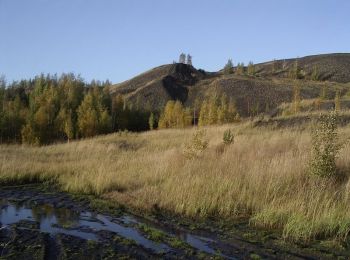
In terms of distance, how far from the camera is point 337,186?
8.98 m

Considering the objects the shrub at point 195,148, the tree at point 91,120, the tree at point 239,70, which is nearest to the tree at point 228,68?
the tree at point 239,70

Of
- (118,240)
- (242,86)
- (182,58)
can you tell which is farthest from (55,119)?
(182,58)

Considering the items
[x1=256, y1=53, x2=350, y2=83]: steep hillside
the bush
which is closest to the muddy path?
the bush

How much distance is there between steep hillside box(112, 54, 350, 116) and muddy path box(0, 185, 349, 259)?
74.7 m

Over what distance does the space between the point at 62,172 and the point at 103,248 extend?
8.75m

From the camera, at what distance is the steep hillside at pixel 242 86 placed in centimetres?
9875

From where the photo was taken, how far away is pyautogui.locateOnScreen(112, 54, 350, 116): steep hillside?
98.8 m

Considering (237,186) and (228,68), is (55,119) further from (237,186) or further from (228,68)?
(228,68)

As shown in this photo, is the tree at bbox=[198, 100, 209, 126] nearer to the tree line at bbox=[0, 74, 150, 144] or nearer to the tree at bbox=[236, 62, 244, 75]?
the tree line at bbox=[0, 74, 150, 144]

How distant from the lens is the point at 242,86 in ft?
362

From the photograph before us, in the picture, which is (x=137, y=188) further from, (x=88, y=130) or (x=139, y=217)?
(x=88, y=130)

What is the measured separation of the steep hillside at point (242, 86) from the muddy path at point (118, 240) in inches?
2940

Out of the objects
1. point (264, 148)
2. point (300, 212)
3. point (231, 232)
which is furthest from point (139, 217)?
point (264, 148)

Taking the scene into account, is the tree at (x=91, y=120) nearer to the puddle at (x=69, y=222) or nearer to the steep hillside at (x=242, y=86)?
the steep hillside at (x=242, y=86)
